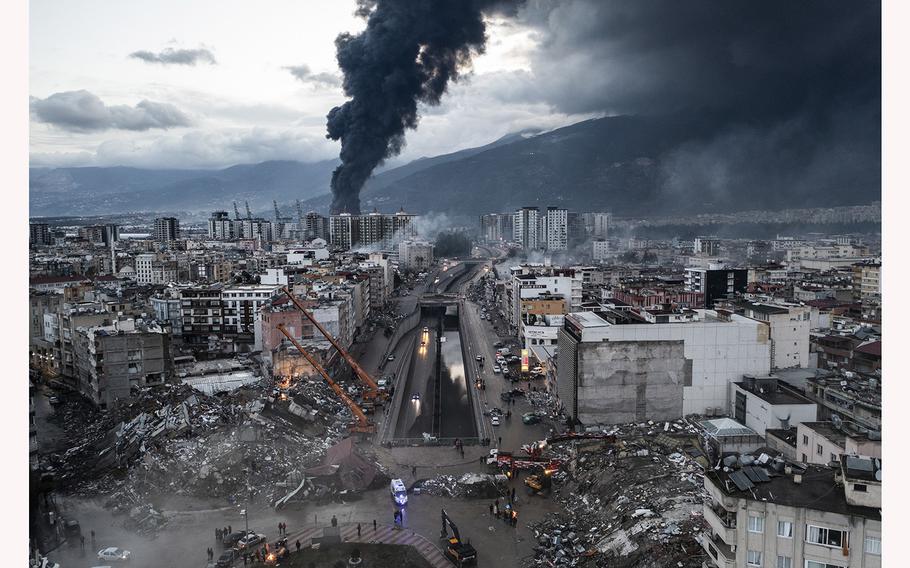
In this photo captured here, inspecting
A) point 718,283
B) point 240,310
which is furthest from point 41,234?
point 718,283

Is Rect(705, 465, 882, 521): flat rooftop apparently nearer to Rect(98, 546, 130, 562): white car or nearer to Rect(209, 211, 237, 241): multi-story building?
Rect(98, 546, 130, 562): white car

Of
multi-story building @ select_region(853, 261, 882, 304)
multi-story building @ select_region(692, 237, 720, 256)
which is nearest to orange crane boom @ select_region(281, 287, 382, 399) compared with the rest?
multi-story building @ select_region(853, 261, 882, 304)

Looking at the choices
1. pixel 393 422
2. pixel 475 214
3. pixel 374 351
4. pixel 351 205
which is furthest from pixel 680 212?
pixel 393 422

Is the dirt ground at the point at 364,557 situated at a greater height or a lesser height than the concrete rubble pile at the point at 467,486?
lesser

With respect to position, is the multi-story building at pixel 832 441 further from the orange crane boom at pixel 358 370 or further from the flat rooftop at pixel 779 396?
the orange crane boom at pixel 358 370

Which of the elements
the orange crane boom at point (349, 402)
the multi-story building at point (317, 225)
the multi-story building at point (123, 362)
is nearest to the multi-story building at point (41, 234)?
the multi-story building at point (317, 225)

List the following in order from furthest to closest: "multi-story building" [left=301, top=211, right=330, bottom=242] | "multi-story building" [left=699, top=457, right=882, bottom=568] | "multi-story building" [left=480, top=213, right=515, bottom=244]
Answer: "multi-story building" [left=480, top=213, right=515, bottom=244]
"multi-story building" [left=301, top=211, right=330, bottom=242]
"multi-story building" [left=699, top=457, right=882, bottom=568]
